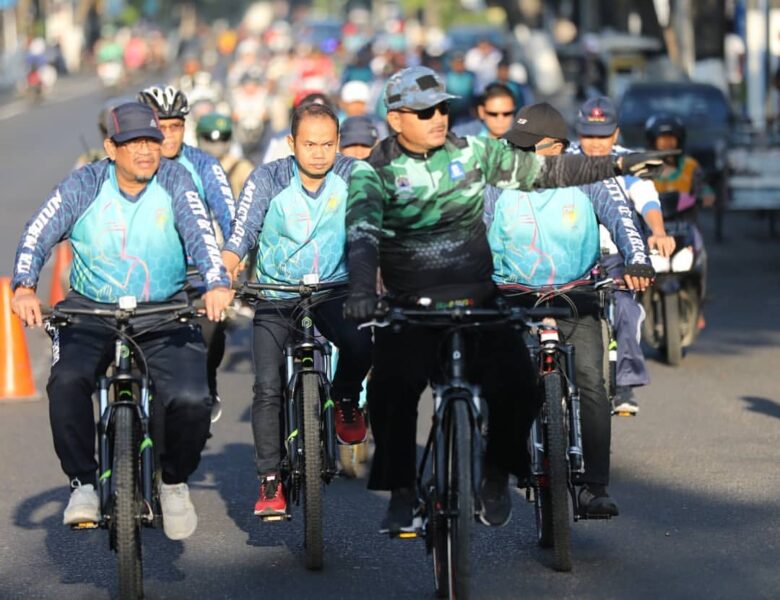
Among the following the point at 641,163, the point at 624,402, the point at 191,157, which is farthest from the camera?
the point at 624,402

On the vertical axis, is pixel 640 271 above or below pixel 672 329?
above

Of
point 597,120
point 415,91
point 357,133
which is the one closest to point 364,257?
point 415,91

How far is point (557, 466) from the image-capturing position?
7387mm

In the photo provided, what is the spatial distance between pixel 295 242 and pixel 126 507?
171cm

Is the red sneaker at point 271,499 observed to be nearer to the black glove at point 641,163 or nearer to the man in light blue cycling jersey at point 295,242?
the man in light blue cycling jersey at point 295,242

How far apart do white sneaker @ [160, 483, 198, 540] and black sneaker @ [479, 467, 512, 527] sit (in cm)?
117

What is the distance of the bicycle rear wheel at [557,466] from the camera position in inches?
290

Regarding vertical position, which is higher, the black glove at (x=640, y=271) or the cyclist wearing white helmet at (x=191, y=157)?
the cyclist wearing white helmet at (x=191, y=157)

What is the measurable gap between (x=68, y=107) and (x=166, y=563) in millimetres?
51215

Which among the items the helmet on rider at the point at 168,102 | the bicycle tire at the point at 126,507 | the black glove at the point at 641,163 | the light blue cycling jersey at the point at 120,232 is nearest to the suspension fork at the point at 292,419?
the light blue cycling jersey at the point at 120,232

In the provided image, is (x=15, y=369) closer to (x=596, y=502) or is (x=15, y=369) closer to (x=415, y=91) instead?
(x=596, y=502)

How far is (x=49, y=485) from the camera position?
9.81 meters

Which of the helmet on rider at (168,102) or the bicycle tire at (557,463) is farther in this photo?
the helmet on rider at (168,102)

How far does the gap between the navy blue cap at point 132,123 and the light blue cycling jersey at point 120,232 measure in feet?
0.59
